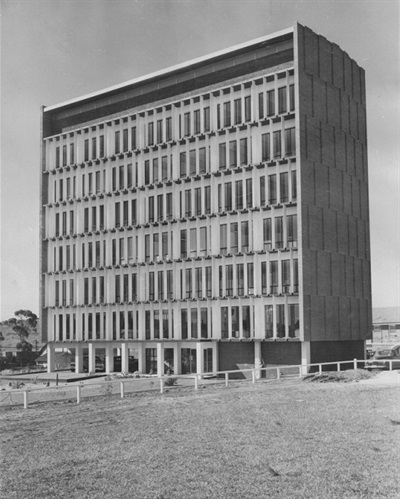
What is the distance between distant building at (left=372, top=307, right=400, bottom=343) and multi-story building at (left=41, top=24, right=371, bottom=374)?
185 ft

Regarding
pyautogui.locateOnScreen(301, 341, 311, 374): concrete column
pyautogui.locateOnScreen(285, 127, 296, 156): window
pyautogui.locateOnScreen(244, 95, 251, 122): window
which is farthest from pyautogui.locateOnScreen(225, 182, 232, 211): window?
pyautogui.locateOnScreen(301, 341, 311, 374): concrete column

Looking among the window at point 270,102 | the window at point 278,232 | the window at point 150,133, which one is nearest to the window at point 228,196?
the window at point 278,232

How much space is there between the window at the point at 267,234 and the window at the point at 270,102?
31.1 feet

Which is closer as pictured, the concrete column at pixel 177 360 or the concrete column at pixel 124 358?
the concrete column at pixel 177 360

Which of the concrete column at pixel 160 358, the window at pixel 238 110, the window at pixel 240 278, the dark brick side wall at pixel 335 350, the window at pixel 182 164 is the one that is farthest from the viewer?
the concrete column at pixel 160 358

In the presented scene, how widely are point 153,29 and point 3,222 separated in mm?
35294

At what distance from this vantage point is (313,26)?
189ft

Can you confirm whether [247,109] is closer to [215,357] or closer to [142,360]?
[215,357]

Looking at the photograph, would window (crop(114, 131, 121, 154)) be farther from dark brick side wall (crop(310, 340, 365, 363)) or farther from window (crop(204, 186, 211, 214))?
dark brick side wall (crop(310, 340, 365, 363))

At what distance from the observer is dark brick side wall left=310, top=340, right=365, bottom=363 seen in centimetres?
5677

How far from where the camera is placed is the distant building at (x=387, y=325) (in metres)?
117

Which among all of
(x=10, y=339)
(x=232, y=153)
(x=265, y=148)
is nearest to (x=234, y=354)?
(x=232, y=153)

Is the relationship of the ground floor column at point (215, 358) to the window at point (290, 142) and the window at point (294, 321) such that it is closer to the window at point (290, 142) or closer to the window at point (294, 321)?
the window at point (294, 321)

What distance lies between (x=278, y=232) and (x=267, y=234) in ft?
3.55
